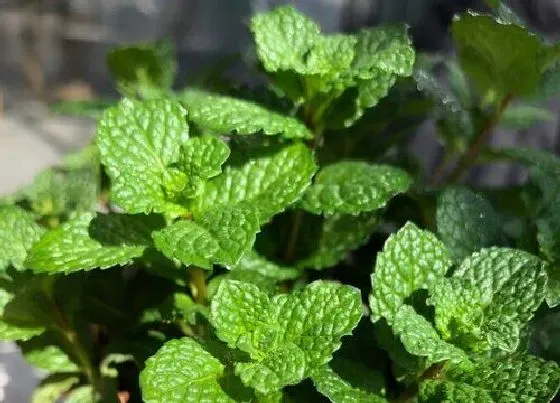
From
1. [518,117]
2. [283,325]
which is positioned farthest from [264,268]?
[518,117]

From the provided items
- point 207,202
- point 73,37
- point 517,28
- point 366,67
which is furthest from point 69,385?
point 73,37

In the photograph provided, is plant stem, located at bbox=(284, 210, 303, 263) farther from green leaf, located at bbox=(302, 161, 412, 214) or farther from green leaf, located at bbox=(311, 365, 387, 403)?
green leaf, located at bbox=(311, 365, 387, 403)

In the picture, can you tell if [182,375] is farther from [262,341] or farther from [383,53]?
[383,53]

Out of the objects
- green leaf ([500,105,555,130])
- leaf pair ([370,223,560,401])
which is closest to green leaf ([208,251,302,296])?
leaf pair ([370,223,560,401])

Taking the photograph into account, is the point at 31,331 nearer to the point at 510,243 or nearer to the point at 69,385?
the point at 69,385

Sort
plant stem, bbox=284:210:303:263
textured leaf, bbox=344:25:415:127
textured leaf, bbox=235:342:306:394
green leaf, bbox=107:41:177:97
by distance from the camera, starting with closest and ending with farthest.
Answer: textured leaf, bbox=235:342:306:394, textured leaf, bbox=344:25:415:127, plant stem, bbox=284:210:303:263, green leaf, bbox=107:41:177:97
